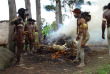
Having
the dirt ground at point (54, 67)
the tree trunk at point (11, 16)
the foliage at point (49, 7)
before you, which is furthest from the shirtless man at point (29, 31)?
the foliage at point (49, 7)

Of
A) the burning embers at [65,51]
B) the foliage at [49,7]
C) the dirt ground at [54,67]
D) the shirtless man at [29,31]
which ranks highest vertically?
the foliage at [49,7]

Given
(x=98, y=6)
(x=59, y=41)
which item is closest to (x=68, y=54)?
(x=59, y=41)

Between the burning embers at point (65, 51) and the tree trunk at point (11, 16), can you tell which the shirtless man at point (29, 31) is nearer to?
the burning embers at point (65, 51)

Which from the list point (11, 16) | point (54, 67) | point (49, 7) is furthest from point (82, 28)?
point (49, 7)

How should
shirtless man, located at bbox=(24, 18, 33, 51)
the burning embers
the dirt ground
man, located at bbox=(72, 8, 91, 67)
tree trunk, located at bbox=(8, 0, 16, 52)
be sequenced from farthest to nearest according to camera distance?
shirtless man, located at bbox=(24, 18, 33, 51) < the burning embers < tree trunk, located at bbox=(8, 0, 16, 52) < man, located at bbox=(72, 8, 91, 67) < the dirt ground

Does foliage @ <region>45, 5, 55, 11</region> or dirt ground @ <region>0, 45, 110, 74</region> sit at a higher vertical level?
foliage @ <region>45, 5, 55, 11</region>

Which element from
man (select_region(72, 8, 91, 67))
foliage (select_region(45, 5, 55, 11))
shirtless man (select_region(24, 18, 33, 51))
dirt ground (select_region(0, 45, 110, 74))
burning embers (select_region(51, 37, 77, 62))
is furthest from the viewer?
foliage (select_region(45, 5, 55, 11))

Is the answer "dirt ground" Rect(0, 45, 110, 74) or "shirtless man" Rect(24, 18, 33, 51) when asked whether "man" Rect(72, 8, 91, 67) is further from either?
"shirtless man" Rect(24, 18, 33, 51)

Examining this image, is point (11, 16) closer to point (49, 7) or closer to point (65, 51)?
point (65, 51)

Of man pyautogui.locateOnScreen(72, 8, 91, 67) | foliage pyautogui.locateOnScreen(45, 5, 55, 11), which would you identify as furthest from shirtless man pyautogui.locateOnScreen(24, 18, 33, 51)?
foliage pyautogui.locateOnScreen(45, 5, 55, 11)

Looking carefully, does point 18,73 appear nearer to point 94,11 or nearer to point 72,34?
point 72,34

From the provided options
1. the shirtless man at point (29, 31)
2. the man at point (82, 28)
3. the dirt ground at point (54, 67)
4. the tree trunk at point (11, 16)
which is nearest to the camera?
the dirt ground at point (54, 67)

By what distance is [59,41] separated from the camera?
313 inches

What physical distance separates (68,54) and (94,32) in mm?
6221
